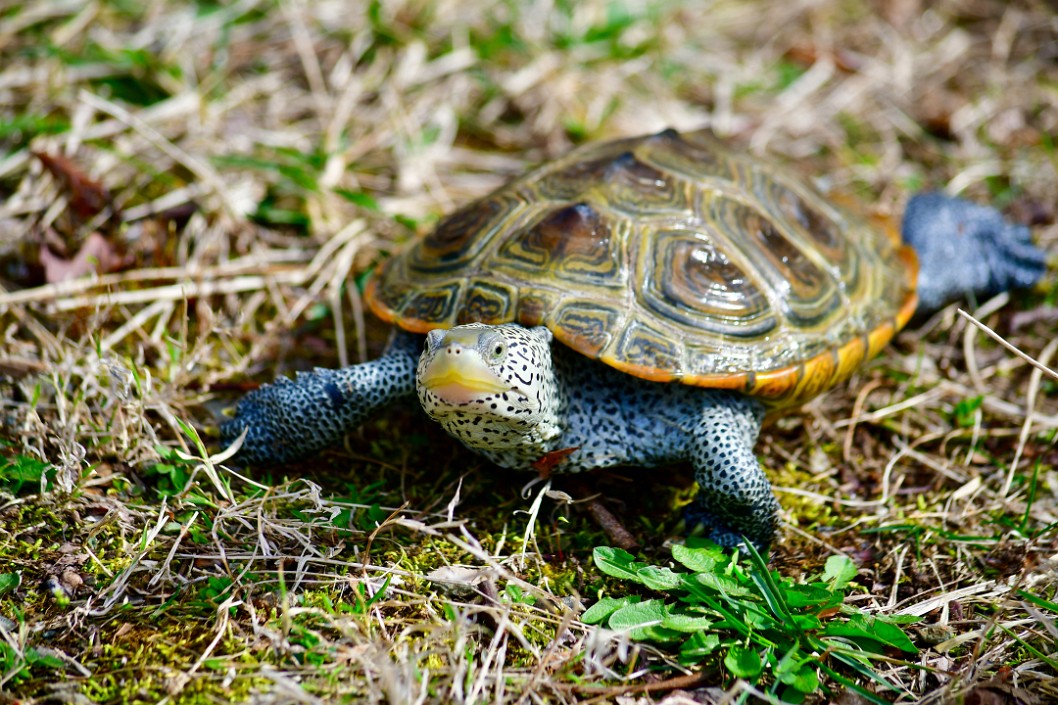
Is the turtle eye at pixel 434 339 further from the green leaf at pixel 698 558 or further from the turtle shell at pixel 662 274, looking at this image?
the green leaf at pixel 698 558

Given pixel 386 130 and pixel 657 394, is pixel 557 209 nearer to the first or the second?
pixel 657 394

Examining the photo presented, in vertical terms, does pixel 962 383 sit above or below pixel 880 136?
below

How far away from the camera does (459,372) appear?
2.63 metres

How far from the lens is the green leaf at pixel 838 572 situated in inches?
111

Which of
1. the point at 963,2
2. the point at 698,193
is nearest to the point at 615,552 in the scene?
the point at 698,193

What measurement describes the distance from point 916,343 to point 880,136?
2125 mm

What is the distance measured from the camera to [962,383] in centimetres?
397

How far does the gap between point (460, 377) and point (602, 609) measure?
0.90 meters

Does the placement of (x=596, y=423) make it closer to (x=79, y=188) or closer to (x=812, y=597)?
(x=812, y=597)

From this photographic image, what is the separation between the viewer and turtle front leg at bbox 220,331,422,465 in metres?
3.13

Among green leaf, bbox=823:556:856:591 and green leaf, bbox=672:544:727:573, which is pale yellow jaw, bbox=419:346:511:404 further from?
green leaf, bbox=823:556:856:591

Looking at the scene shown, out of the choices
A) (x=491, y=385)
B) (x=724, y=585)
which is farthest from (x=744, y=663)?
(x=491, y=385)

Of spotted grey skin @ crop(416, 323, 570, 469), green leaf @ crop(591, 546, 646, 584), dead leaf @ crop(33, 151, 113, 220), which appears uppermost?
dead leaf @ crop(33, 151, 113, 220)

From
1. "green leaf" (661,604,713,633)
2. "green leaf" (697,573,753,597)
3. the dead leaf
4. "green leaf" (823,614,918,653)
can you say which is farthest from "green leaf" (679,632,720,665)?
the dead leaf
